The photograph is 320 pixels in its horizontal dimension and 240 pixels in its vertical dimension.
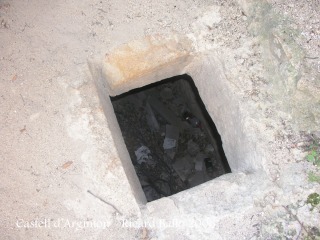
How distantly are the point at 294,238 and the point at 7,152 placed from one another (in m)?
1.64

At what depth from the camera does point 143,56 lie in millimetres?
1850

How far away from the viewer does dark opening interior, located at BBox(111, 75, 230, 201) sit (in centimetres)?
396

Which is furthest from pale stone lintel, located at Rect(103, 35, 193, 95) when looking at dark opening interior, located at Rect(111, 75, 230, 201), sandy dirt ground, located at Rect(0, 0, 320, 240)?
dark opening interior, located at Rect(111, 75, 230, 201)

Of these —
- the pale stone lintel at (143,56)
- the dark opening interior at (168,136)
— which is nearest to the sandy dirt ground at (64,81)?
the pale stone lintel at (143,56)

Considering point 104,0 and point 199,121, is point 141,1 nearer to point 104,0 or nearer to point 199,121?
point 104,0

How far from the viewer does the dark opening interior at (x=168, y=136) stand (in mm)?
3963

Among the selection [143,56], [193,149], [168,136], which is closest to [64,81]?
[143,56]

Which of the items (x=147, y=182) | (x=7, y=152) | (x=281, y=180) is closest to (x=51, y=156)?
(x=7, y=152)

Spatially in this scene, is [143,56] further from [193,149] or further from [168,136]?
[193,149]

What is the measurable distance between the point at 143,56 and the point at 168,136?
241 centimetres

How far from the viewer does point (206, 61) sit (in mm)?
1925

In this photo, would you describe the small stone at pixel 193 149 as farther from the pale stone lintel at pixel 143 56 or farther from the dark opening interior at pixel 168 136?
the pale stone lintel at pixel 143 56

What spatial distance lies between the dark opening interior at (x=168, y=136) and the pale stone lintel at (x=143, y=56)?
1975 millimetres

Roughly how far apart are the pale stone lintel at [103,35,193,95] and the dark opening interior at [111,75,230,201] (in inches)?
77.8
